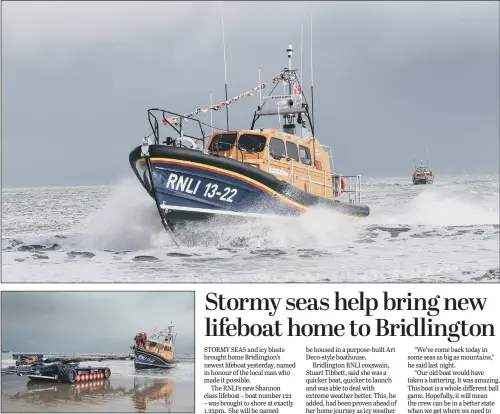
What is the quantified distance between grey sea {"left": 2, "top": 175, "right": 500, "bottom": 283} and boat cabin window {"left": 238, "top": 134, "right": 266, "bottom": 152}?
1.17 metres

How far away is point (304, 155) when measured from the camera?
10.7m

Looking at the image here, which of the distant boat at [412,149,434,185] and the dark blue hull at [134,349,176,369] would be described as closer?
the dark blue hull at [134,349,176,369]

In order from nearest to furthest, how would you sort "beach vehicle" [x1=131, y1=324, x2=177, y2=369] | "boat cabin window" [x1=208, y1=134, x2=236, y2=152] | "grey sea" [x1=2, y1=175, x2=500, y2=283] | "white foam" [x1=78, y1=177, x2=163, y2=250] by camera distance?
"beach vehicle" [x1=131, y1=324, x2=177, y2=369] < "grey sea" [x1=2, y1=175, x2=500, y2=283] < "white foam" [x1=78, y1=177, x2=163, y2=250] < "boat cabin window" [x1=208, y1=134, x2=236, y2=152]

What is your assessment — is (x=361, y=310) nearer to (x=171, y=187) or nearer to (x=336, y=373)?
(x=336, y=373)

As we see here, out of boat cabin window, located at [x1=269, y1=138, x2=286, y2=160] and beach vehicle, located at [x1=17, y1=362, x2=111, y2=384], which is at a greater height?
boat cabin window, located at [x1=269, y1=138, x2=286, y2=160]

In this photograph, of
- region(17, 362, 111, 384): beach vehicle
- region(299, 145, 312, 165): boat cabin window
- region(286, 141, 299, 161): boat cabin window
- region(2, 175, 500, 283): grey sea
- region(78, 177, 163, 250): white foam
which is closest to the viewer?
region(17, 362, 111, 384): beach vehicle

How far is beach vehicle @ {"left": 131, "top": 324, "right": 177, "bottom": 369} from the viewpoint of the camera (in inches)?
255

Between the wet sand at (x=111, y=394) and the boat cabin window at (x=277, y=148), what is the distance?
402 centimetres

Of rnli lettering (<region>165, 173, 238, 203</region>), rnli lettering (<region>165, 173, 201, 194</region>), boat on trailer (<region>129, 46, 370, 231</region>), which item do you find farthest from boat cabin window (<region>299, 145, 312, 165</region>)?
rnli lettering (<region>165, 173, 201, 194</region>)

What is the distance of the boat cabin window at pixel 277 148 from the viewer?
32.3ft

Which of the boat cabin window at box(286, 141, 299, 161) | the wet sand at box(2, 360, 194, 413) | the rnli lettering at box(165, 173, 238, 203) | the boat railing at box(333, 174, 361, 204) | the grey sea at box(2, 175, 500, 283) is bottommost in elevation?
the wet sand at box(2, 360, 194, 413)

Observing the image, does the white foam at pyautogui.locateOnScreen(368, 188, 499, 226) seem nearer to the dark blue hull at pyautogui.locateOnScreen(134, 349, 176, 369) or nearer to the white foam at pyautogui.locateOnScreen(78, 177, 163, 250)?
the white foam at pyautogui.locateOnScreen(78, 177, 163, 250)

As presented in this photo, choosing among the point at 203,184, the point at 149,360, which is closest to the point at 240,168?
the point at 203,184

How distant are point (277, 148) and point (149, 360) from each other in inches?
156
